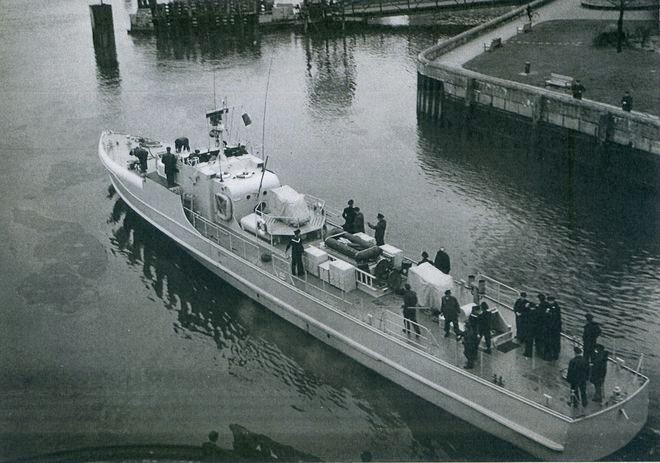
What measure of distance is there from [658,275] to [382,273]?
8189 millimetres

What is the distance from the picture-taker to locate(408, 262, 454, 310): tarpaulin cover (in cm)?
1553

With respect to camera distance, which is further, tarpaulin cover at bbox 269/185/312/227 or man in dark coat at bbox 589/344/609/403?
tarpaulin cover at bbox 269/185/312/227

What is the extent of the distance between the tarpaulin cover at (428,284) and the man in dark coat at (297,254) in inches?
109

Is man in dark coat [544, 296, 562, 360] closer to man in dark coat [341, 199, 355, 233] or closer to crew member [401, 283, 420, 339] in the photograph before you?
crew member [401, 283, 420, 339]

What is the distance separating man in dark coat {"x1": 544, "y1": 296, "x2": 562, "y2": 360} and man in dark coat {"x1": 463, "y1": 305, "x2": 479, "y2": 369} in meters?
1.27

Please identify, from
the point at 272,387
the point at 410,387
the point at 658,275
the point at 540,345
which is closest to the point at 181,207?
the point at 272,387

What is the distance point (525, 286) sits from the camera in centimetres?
1967

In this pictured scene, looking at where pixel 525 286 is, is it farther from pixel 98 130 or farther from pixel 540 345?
pixel 98 130

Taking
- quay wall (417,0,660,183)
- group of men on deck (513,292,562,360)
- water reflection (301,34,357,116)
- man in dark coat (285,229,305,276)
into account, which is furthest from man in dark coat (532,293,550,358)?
water reflection (301,34,357,116)

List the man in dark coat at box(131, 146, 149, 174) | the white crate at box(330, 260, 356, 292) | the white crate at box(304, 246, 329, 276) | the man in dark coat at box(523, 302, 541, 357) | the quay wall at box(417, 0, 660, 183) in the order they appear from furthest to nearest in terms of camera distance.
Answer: the quay wall at box(417, 0, 660, 183) → the man in dark coat at box(131, 146, 149, 174) → the white crate at box(304, 246, 329, 276) → the white crate at box(330, 260, 356, 292) → the man in dark coat at box(523, 302, 541, 357)

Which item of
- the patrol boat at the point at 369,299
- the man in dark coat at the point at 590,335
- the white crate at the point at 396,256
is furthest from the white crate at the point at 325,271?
the man in dark coat at the point at 590,335

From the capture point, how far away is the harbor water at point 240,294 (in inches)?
592

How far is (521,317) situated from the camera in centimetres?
1427

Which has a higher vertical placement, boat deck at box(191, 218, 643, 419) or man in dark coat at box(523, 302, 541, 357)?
man in dark coat at box(523, 302, 541, 357)
